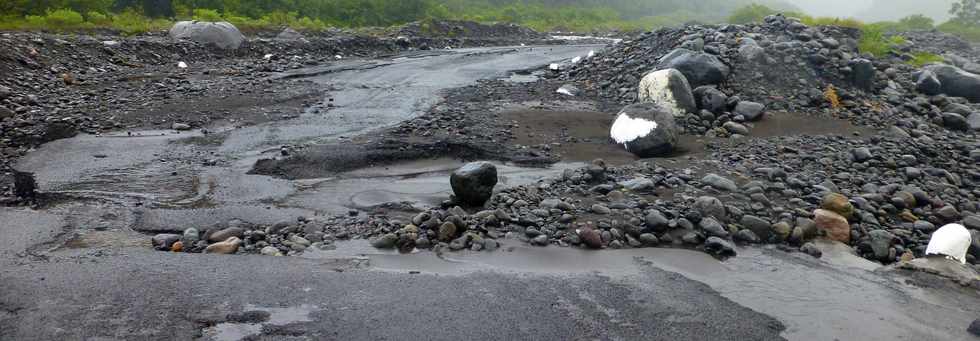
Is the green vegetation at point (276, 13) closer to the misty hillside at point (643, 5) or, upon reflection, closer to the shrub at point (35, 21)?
the shrub at point (35, 21)

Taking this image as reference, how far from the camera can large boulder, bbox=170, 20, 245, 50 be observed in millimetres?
15298

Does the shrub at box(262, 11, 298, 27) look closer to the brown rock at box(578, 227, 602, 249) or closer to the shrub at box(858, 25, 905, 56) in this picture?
the shrub at box(858, 25, 905, 56)

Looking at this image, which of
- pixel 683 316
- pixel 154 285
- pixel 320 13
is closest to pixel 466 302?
pixel 683 316

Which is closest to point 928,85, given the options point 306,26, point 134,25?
point 306,26

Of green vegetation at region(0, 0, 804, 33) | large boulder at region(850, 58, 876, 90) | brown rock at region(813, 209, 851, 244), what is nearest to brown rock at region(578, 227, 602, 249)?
brown rock at region(813, 209, 851, 244)

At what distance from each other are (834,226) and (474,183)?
10.4ft

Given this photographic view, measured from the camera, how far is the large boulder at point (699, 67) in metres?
9.99

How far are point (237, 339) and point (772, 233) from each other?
14.2ft

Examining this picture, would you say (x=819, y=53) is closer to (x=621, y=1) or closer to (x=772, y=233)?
(x=772, y=233)

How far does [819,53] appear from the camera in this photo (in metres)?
11.0

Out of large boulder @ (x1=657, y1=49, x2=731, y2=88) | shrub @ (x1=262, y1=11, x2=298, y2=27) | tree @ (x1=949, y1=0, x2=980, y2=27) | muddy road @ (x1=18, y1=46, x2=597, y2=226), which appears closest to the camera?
muddy road @ (x1=18, y1=46, x2=597, y2=226)

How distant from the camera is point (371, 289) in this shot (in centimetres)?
427

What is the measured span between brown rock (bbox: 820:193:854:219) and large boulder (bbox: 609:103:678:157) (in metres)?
2.11

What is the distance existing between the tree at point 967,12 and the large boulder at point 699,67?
41953 millimetres
